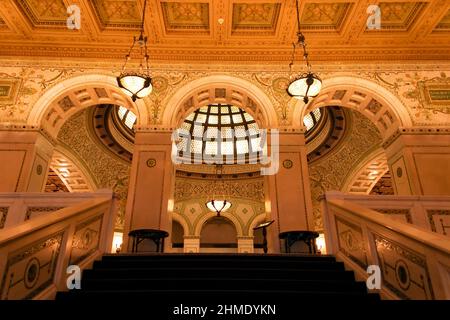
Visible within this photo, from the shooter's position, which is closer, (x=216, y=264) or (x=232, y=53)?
(x=216, y=264)

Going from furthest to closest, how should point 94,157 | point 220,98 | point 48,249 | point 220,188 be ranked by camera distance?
point 220,188 → point 94,157 → point 220,98 → point 48,249

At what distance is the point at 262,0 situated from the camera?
8.62 meters

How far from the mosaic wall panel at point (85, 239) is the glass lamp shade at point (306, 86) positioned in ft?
14.6

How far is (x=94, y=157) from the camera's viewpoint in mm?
15266

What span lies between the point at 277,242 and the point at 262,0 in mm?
6118

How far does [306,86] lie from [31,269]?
18.4ft

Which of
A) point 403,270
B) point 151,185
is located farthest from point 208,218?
point 403,270

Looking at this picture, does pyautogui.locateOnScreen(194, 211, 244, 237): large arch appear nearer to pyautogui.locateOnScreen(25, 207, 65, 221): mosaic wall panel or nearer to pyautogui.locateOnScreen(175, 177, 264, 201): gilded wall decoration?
pyautogui.locateOnScreen(175, 177, 264, 201): gilded wall decoration

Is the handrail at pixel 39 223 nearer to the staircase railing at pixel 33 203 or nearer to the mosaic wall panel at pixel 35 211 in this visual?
the staircase railing at pixel 33 203

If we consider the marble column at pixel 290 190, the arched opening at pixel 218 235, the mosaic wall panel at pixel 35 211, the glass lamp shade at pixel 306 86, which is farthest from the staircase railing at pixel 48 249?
the arched opening at pixel 218 235

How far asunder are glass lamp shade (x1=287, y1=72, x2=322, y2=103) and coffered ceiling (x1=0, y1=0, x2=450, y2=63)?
2.98 m

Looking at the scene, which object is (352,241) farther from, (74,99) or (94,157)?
(94,157)

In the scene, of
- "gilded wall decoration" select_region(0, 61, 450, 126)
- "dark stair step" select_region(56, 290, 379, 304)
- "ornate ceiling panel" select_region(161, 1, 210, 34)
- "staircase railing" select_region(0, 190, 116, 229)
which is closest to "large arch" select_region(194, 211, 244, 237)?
"gilded wall decoration" select_region(0, 61, 450, 126)

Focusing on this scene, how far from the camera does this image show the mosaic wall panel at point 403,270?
319 centimetres
